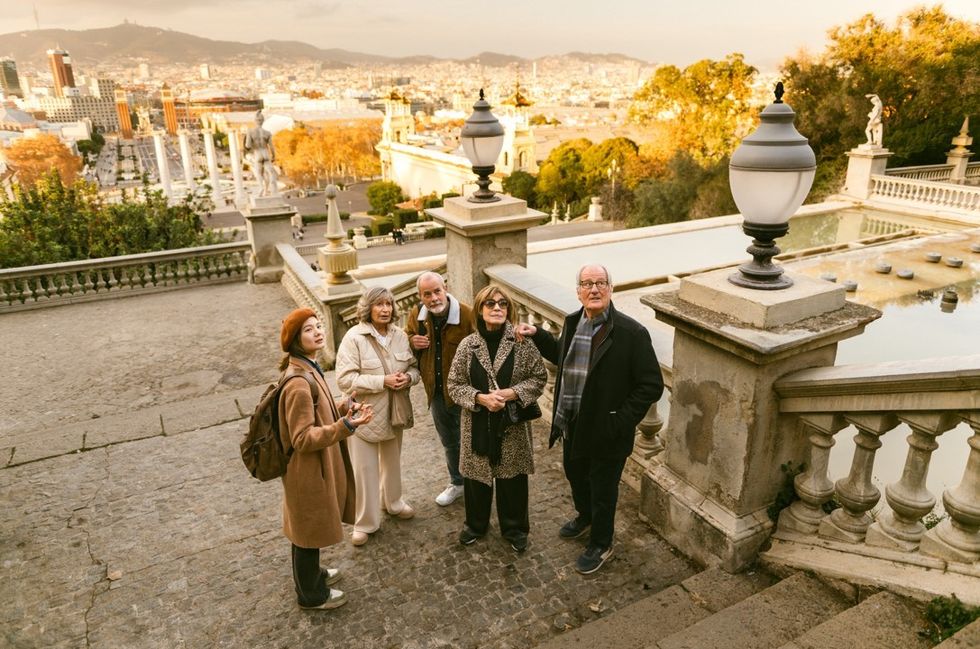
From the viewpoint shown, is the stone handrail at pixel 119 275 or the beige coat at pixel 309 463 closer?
the beige coat at pixel 309 463

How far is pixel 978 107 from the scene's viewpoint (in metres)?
23.7

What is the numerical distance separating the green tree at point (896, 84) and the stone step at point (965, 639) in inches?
Result: 1029

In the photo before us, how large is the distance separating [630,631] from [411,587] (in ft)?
4.07

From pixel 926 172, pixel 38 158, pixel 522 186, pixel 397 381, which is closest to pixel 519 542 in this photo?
pixel 397 381

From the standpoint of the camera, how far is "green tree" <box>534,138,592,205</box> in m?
53.9

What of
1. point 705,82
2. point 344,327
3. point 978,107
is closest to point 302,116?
point 705,82

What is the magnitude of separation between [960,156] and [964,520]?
83.8 feet

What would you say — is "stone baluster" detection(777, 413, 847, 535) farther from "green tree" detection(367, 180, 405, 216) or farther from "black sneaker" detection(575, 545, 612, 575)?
"green tree" detection(367, 180, 405, 216)

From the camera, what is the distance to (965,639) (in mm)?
2102

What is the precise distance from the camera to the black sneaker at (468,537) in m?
Answer: 3.82

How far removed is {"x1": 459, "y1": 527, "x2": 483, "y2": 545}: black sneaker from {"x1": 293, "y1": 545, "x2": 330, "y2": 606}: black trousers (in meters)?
0.85

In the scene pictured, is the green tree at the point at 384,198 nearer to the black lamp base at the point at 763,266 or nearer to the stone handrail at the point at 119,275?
the stone handrail at the point at 119,275

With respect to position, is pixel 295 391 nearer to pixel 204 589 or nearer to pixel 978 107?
pixel 204 589

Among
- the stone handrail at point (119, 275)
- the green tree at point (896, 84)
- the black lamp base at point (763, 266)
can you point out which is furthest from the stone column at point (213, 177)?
the black lamp base at point (763, 266)
